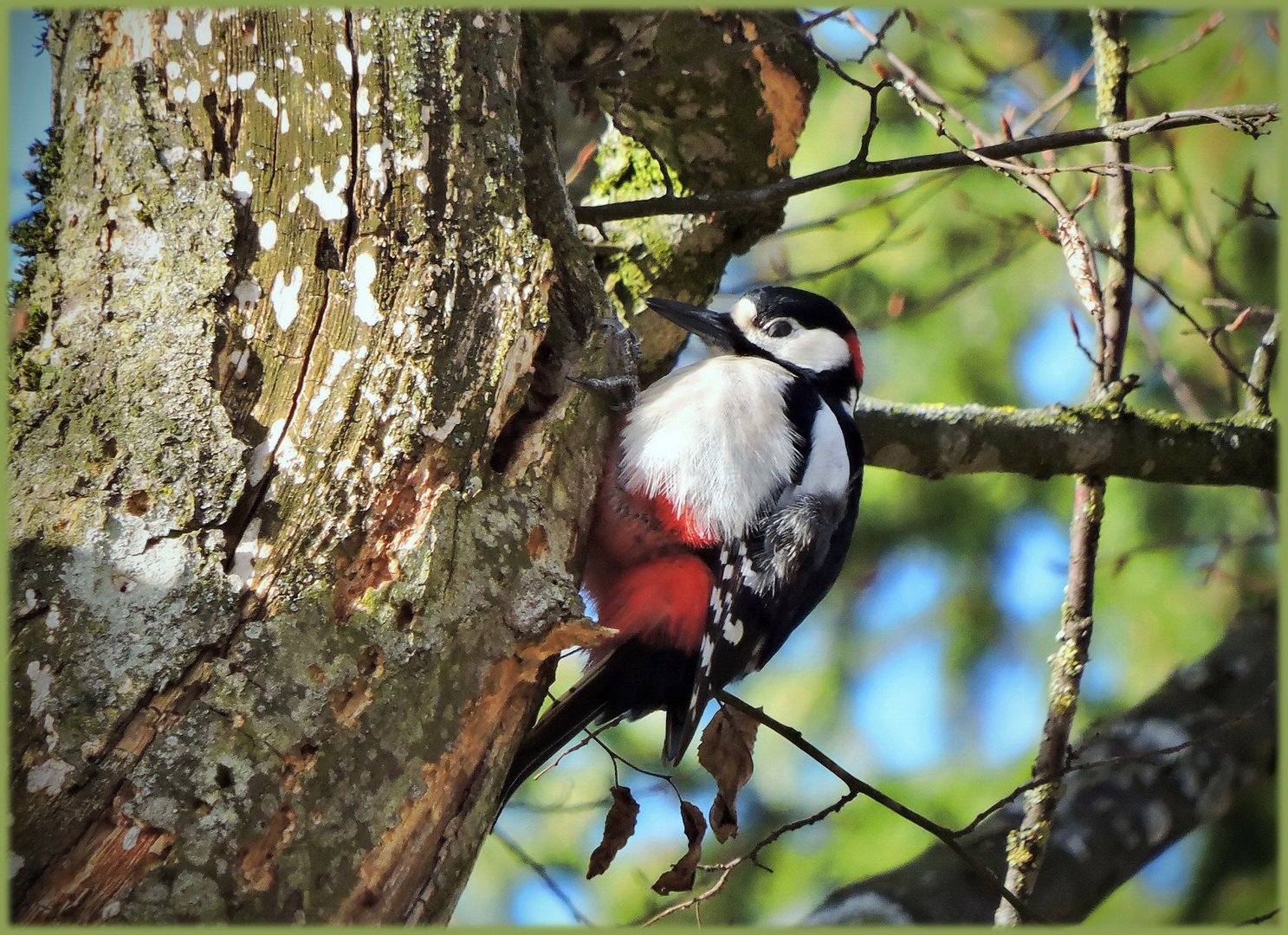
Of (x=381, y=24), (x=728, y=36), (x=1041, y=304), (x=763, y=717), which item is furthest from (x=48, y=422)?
(x=1041, y=304)

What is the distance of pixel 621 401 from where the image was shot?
85.1 inches

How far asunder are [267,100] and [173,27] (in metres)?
0.20

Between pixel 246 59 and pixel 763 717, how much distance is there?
1.57m

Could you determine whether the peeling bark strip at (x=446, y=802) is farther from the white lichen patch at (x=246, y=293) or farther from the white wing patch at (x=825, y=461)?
the white wing patch at (x=825, y=461)

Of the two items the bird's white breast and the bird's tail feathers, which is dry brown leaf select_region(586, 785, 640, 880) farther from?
the bird's white breast

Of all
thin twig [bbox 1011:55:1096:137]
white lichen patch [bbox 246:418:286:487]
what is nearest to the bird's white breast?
white lichen patch [bbox 246:418:286:487]

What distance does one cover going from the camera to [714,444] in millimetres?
2396

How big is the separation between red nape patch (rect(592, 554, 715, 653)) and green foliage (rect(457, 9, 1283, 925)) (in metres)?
1.48

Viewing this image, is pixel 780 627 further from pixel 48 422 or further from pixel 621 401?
pixel 48 422

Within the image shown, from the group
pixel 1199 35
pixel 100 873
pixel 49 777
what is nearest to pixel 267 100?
pixel 49 777

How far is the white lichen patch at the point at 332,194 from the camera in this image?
5.46 feet

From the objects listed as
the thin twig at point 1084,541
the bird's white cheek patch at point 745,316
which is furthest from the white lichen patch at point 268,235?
the bird's white cheek patch at point 745,316

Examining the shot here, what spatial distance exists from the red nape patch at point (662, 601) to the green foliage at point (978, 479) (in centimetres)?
148

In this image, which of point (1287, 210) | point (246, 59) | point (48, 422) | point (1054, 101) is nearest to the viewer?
point (48, 422)
